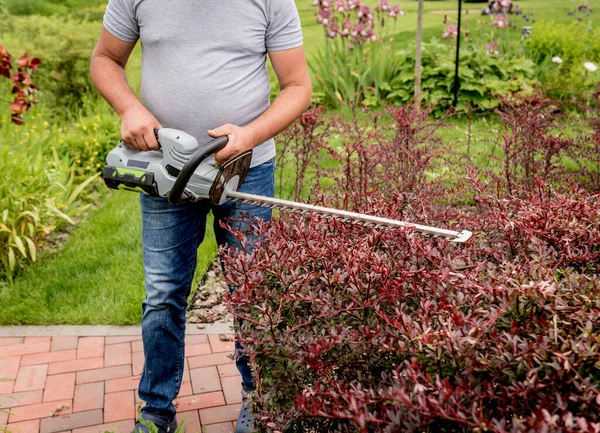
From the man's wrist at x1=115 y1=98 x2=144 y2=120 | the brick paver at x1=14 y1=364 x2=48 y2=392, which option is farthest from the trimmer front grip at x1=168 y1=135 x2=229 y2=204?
the brick paver at x1=14 y1=364 x2=48 y2=392

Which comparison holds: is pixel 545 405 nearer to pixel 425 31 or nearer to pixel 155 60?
pixel 155 60

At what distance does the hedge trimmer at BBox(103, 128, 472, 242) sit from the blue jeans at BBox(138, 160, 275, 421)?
4.7 inches

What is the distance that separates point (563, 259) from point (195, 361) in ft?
6.35

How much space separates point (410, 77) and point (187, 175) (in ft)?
19.5

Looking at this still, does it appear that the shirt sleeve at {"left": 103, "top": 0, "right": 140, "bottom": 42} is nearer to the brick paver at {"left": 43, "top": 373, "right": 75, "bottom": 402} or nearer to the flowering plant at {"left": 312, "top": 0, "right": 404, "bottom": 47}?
the brick paver at {"left": 43, "top": 373, "right": 75, "bottom": 402}

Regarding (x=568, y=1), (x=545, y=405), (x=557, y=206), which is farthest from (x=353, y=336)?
(x=568, y=1)

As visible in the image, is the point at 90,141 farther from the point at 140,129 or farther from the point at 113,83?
the point at 140,129

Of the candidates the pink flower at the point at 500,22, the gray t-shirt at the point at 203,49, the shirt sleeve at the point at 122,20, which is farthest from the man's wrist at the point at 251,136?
the pink flower at the point at 500,22

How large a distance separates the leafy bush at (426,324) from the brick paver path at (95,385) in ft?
3.28

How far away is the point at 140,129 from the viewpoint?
226 centimetres

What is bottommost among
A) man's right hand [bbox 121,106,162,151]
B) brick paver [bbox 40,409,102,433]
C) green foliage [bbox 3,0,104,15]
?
green foliage [bbox 3,0,104,15]

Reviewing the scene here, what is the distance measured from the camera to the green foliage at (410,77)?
7492mm

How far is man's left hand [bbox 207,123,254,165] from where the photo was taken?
7.26 ft

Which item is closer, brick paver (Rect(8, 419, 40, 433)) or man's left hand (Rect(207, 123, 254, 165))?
man's left hand (Rect(207, 123, 254, 165))
